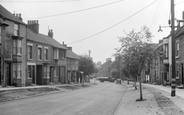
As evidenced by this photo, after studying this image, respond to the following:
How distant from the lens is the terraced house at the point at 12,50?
2847 centimetres

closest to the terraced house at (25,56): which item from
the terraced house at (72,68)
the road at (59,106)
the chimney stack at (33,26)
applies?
the chimney stack at (33,26)

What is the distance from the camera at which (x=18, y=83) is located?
1251 inches

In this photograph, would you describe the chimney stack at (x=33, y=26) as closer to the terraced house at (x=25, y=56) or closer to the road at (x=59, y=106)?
the terraced house at (x=25, y=56)

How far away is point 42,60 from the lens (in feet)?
130

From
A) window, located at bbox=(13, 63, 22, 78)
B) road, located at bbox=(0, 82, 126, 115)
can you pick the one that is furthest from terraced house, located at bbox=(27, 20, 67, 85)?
road, located at bbox=(0, 82, 126, 115)

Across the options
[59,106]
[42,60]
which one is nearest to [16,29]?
[42,60]

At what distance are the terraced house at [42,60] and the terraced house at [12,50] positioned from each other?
1.93m

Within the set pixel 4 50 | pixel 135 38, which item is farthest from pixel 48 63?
pixel 135 38

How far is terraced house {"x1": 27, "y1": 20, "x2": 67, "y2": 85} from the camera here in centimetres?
3603

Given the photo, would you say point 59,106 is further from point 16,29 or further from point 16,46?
point 16,29

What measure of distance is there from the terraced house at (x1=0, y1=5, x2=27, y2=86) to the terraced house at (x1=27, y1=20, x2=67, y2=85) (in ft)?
6.34

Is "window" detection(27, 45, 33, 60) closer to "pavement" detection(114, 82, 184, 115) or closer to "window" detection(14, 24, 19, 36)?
"window" detection(14, 24, 19, 36)

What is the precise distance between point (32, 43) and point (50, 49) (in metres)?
6.82

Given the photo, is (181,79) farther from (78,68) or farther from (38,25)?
(78,68)
